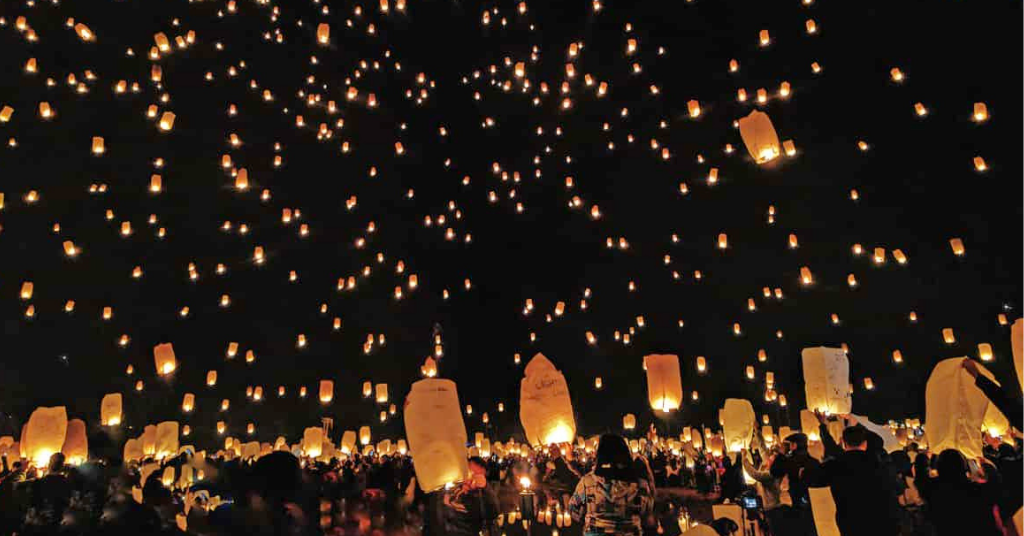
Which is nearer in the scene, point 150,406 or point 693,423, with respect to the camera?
point 150,406

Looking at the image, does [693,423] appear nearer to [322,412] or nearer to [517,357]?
[517,357]

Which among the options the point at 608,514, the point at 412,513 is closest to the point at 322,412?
the point at 412,513

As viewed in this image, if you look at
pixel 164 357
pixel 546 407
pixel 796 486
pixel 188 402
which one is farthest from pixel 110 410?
pixel 796 486

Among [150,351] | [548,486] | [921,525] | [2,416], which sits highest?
[150,351]

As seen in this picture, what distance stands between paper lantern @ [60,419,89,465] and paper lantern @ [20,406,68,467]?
0.66 meters

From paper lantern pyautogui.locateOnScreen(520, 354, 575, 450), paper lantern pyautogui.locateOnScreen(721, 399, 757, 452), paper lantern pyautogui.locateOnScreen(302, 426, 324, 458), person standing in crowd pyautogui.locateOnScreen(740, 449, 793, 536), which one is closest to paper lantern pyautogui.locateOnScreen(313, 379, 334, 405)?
paper lantern pyautogui.locateOnScreen(302, 426, 324, 458)

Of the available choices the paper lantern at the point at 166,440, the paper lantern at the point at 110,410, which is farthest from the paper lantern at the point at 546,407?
the paper lantern at the point at 166,440

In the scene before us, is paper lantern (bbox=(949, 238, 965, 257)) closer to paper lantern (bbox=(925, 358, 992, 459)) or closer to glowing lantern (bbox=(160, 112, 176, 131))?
paper lantern (bbox=(925, 358, 992, 459))

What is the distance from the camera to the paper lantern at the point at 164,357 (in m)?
11.6

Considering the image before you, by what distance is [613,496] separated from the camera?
3.35 m

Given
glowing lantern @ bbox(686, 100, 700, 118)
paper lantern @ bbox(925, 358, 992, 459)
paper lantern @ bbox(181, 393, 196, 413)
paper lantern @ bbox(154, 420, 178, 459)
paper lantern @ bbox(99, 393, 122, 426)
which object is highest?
glowing lantern @ bbox(686, 100, 700, 118)

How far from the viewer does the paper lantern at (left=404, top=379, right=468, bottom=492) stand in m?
3.77

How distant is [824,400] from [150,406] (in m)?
14.6

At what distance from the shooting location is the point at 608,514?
333 cm
